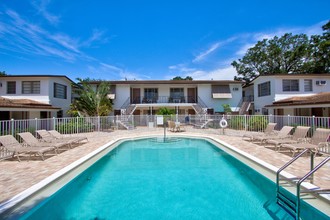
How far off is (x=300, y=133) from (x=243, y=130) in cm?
790

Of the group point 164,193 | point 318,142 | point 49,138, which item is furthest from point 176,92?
point 164,193

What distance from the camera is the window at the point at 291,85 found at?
23000mm

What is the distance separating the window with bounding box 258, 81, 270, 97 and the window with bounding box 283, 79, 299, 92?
5.84ft

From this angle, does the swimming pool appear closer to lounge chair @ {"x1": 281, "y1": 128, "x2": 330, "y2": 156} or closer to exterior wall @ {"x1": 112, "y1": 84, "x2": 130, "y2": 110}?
lounge chair @ {"x1": 281, "y1": 128, "x2": 330, "y2": 156}

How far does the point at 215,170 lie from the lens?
8.44 m

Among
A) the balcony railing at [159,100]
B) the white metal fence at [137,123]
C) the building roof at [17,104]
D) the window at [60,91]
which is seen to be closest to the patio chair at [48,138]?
the white metal fence at [137,123]

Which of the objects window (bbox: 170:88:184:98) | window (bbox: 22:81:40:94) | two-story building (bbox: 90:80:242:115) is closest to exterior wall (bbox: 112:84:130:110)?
two-story building (bbox: 90:80:242:115)

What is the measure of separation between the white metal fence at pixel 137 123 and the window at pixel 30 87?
955 centimetres

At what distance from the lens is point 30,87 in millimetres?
22500

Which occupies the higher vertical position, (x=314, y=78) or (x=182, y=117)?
(x=314, y=78)

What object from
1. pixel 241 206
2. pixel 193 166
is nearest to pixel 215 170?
pixel 193 166

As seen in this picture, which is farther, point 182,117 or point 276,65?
point 276,65

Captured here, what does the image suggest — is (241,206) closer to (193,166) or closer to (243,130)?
(193,166)

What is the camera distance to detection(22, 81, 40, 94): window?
22.5 metres
